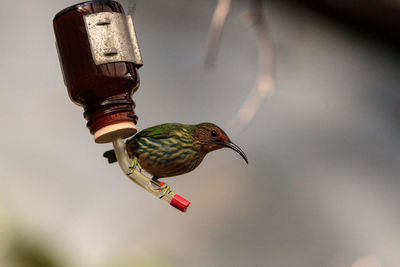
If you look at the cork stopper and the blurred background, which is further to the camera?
the blurred background

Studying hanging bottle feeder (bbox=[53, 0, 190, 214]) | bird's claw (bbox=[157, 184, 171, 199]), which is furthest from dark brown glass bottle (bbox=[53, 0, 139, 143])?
bird's claw (bbox=[157, 184, 171, 199])

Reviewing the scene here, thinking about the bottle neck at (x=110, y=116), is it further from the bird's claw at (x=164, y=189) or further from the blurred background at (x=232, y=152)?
the blurred background at (x=232, y=152)

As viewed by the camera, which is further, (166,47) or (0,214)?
(166,47)

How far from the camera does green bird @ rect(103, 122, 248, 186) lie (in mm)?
958

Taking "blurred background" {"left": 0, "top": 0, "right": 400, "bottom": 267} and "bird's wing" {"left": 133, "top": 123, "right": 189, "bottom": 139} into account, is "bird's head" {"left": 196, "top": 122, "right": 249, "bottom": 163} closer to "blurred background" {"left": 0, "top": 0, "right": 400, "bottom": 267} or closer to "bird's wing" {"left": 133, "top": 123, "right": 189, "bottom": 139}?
"bird's wing" {"left": 133, "top": 123, "right": 189, "bottom": 139}

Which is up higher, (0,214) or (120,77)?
(120,77)

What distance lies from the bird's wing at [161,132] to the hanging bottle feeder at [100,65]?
69 millimetres

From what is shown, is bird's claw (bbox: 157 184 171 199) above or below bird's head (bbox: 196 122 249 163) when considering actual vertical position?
below

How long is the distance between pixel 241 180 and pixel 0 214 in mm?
1017

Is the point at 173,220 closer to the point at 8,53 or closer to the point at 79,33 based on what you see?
the point at 8,53

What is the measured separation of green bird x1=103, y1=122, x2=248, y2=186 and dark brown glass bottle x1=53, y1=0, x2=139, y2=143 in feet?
0.20

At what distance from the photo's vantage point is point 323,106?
285 cm

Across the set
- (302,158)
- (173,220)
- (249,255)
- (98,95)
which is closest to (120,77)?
(98,95)

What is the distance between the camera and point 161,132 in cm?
100
